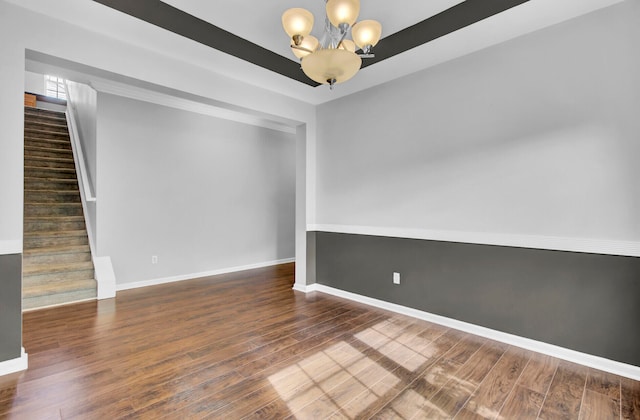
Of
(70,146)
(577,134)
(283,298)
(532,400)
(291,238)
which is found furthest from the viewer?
(291,238)

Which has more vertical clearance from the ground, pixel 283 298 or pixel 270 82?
pixel 270 82

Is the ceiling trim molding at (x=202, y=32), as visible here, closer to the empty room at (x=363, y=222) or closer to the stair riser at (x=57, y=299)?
the empty room at (x=363, y=222)

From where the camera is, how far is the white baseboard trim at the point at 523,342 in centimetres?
224

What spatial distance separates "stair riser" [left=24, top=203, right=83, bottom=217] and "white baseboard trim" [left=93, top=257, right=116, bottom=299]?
3.62 feet

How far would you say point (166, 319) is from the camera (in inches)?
129

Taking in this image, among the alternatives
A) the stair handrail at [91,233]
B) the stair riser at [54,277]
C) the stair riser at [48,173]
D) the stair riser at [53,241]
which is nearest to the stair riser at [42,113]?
the stair handrail at [91,233]

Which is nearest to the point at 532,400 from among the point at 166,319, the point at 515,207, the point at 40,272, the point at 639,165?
the point at 515,207

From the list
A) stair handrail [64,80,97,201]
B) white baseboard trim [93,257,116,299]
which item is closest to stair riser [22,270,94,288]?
white baseboard trim [93,257,116,299]

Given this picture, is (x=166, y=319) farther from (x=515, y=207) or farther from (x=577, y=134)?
(x=577, y=134)

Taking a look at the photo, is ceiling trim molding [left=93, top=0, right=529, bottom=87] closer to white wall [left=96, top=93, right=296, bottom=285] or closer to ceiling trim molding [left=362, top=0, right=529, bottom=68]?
ceiling trim molding [left=362, top=0, right=529, bottom=68]

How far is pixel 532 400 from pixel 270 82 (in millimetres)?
3678

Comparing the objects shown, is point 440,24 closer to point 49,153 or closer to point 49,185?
point 49,185

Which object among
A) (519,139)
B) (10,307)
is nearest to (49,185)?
(10,307)

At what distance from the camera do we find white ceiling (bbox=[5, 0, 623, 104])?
229 centimetres
